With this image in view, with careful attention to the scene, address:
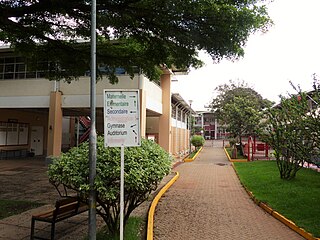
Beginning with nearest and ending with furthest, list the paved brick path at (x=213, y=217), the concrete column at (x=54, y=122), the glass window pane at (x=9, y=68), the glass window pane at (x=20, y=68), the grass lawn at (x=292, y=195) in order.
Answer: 1. the paved brick path at (x=213, y=217)
2. the grass lawn at (x=292, y=195)
3. the concrete column at (x=54, y=122)
4. the glass window pane at (x=20, y=68)
5. the glass window pane at (x=9, y=68)

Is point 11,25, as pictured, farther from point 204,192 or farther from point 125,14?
point 204,192

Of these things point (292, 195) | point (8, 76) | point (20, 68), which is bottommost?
point (292, 195)

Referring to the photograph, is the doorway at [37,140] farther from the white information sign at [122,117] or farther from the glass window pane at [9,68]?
the white information sign at [122,117]

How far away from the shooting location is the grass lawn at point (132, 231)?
5.49 meters

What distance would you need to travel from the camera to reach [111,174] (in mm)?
4809

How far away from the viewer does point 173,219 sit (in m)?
7.29

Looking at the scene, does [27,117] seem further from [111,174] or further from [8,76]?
[111,174]

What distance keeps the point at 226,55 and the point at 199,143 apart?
27.1 m

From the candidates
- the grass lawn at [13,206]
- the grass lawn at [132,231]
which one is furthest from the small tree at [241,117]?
the grass lawn at [13,206]

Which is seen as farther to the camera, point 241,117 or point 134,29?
point 241,117

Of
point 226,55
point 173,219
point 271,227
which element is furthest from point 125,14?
point 271,227

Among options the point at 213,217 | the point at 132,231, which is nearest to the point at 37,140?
the point at 213,217

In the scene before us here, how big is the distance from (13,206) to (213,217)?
16.8ft

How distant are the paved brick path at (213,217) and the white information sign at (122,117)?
2.42 meters
